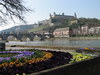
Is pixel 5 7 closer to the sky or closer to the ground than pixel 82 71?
closer to the sky

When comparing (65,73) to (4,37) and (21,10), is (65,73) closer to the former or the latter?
(21,10)

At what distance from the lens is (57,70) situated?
5.57 metres

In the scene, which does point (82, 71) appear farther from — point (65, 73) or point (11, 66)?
point (11, 66)

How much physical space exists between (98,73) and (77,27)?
18853 cm

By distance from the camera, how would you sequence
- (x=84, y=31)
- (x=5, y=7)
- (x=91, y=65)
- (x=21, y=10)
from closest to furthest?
(x=91, y=65), (x=5, y=7), (x=21, y=10), (x=84, y=31)

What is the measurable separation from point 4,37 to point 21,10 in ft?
431

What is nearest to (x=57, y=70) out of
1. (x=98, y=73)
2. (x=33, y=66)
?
(x=33, y=66)

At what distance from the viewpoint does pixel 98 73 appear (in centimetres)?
796

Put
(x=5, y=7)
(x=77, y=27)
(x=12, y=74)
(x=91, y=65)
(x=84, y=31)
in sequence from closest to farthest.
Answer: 1. (x=12, y=74)
2. (x=91, y=65)
3. (x=5, y=7)
4. (x=84, y=31)
5. (x=77, y=27)

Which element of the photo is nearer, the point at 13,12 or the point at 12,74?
the point at 12,74

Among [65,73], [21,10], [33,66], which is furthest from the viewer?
[21,10]

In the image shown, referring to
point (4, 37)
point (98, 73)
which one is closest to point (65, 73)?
point (98, 73)

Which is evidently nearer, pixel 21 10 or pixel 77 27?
pixel 21 10

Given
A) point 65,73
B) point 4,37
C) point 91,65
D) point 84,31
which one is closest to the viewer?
point 65,73
